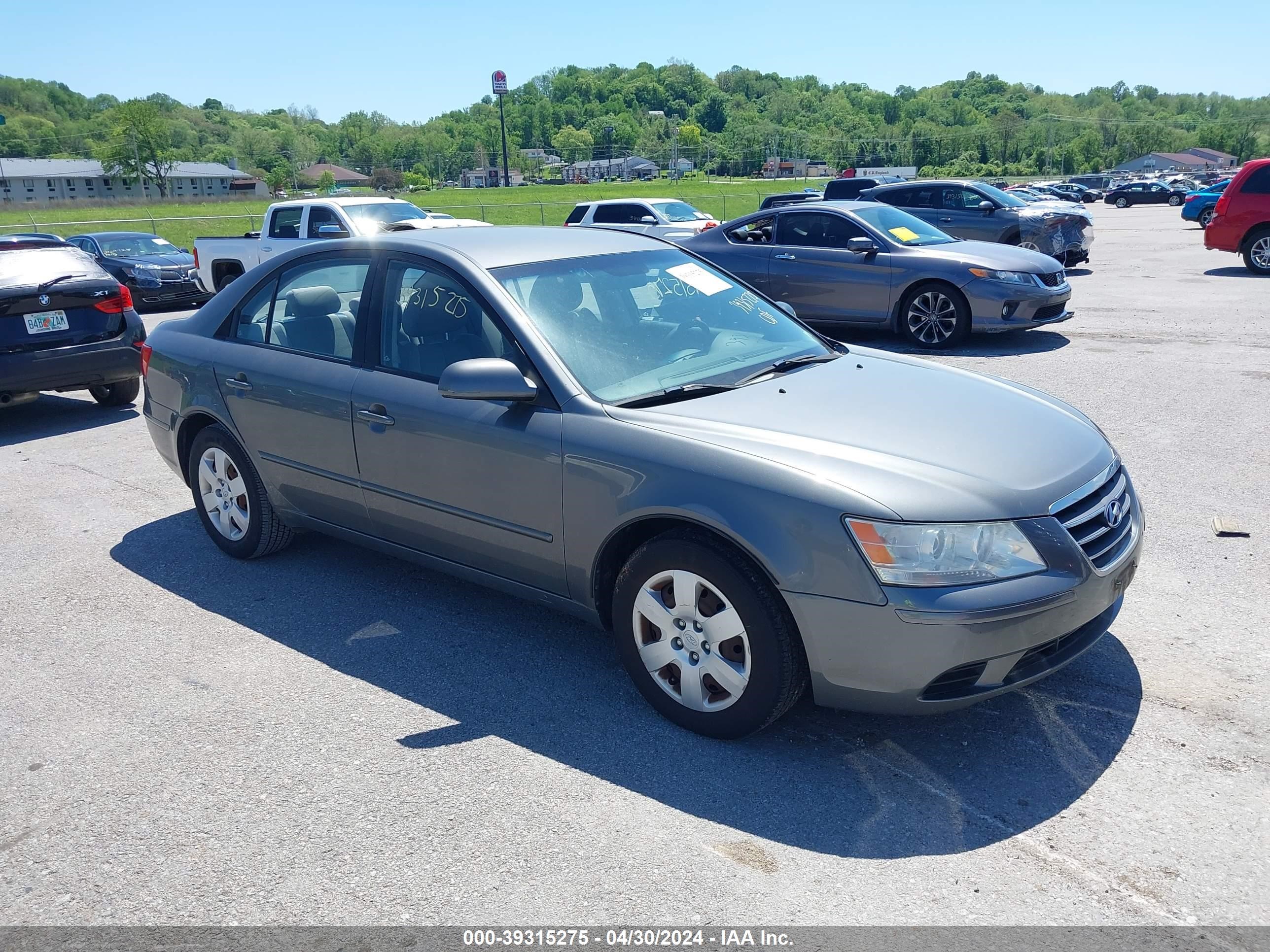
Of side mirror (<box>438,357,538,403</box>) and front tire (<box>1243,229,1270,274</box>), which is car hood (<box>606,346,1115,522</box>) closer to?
side mirror (<box>438,357,538,403</box>)

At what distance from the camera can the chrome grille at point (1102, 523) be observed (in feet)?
10.5

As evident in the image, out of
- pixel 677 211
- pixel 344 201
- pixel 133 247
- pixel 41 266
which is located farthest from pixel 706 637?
pixel 133 247

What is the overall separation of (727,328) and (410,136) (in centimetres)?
17505

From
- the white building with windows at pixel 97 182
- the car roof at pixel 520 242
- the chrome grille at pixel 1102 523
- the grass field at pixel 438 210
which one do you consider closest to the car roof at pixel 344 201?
the grass field at pixel 438 210

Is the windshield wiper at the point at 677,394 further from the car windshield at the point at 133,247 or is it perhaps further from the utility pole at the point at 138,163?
the utility pole at the point at 138,163

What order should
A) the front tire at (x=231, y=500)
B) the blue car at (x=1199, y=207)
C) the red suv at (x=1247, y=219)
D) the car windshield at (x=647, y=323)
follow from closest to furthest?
the car windshield at (x=647, y=323) < the front tire at (x=231, y=500) < the red suv at (x=1247, y=219) < the blue car at (x=1199, y=207)

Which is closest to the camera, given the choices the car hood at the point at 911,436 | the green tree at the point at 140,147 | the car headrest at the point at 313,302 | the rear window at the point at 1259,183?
the car hood at the point at 911,436

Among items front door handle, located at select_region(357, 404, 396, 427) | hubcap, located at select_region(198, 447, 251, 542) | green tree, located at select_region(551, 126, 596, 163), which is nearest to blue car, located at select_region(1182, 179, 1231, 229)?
hubcap, located at select_region(198, 447, 251, 542)

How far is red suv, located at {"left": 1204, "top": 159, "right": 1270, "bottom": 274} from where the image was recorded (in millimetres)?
15781

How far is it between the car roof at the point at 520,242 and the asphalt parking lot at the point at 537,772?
150 cm

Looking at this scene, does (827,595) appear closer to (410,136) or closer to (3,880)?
(3,880)

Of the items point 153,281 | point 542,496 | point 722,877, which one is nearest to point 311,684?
point 542,496

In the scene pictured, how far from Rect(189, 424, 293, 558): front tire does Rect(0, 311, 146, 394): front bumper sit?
383 centimetres

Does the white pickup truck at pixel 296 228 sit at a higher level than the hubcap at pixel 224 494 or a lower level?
higher
